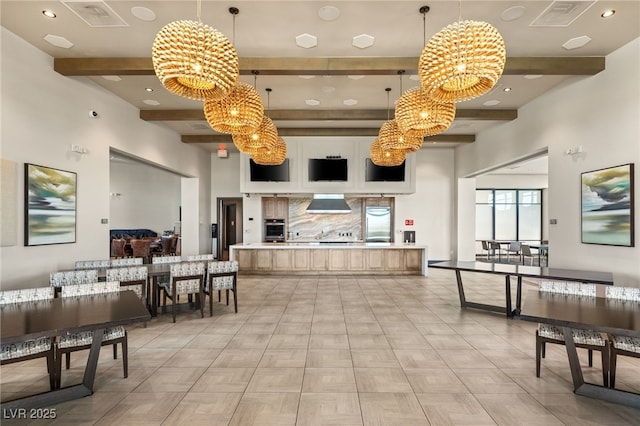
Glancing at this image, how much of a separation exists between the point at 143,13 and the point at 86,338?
11.6 feet

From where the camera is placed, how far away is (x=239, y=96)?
3533 mm

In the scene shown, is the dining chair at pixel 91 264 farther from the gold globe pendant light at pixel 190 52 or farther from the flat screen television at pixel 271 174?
the flat screen television at pixel 271 174

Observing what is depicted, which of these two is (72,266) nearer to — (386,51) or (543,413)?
(386,51)

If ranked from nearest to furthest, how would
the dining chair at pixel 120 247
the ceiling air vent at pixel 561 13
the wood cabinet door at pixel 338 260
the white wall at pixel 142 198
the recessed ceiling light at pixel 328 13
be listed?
the ceiling air vent at pixel 561 13 < the recessed ceiling light at pixel 328 13 < the wood cabinet door at pixel 338 260 < the dining chair at pixel 120 247 < the white wall at pixel 142 198

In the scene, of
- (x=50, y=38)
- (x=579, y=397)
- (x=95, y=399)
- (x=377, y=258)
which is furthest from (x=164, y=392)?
(x=377, y=258)

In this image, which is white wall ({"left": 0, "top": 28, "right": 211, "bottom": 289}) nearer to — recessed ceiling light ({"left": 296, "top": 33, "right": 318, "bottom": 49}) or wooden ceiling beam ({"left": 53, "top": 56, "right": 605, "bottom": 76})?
wooden ceiling beam ({"left": 53, "top": 56, "right": 605, "bottom": 76})

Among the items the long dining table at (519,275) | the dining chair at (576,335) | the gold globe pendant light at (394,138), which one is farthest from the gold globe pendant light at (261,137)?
the dining chair at (576,335)

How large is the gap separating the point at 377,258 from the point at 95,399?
7.13 metres

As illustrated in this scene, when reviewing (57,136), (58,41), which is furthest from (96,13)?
(57,136)

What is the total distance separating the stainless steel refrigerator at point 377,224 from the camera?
1105 cm

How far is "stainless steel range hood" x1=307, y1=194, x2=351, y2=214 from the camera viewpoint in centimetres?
995

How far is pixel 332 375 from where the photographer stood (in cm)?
316

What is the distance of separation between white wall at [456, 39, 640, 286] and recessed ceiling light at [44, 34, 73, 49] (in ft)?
25.0

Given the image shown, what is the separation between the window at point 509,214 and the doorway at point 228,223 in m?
10.4
